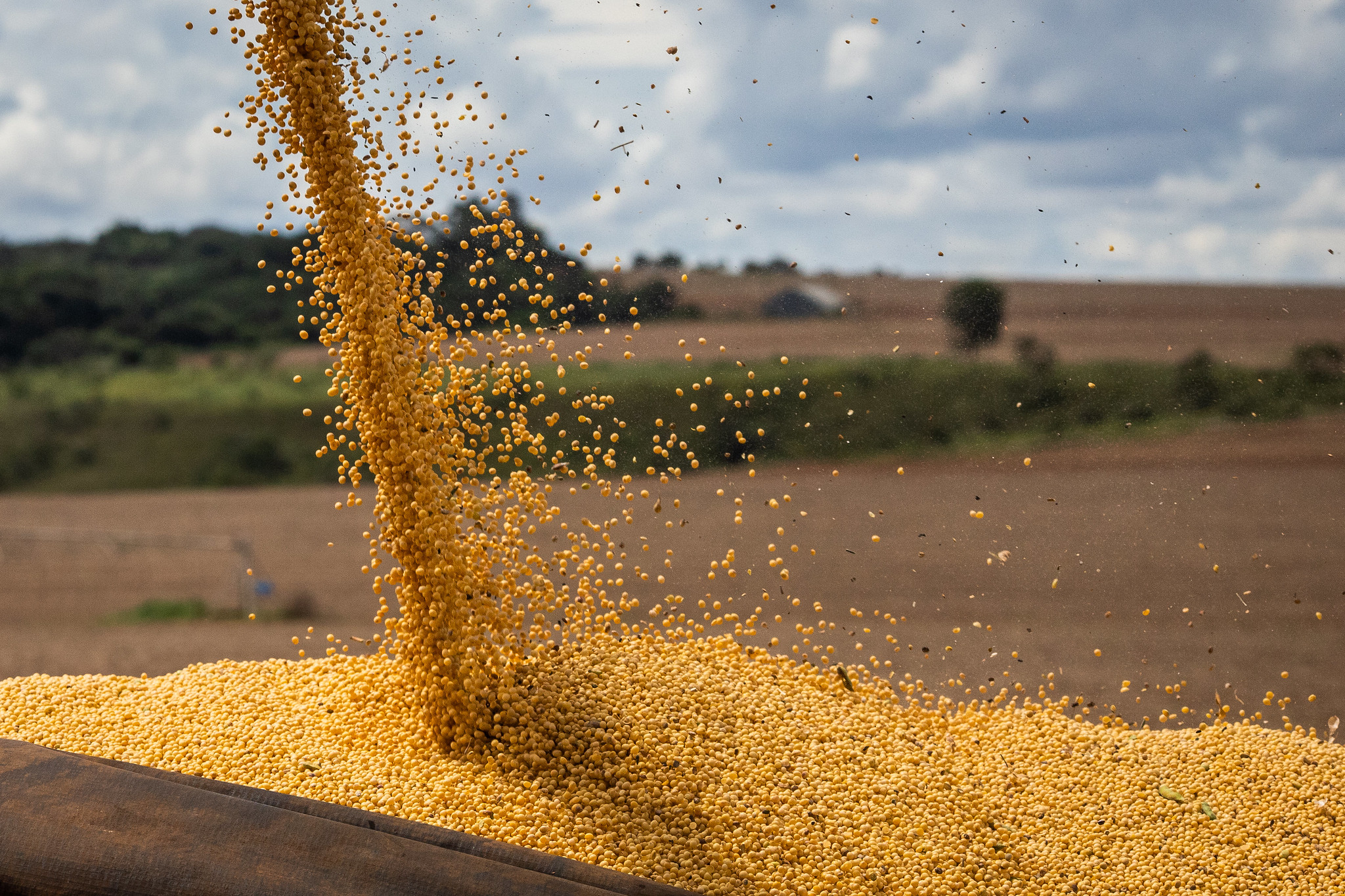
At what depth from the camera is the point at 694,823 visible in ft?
7.55

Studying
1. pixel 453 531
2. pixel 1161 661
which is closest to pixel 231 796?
pixel 453 531

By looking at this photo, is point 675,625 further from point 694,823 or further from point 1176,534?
point 1176,534

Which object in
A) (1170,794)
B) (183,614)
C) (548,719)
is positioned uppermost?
(548,719)

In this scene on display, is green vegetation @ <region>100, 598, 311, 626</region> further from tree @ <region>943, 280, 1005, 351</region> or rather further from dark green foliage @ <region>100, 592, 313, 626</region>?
tree @ <region>943, 280, 1005, 351</region>

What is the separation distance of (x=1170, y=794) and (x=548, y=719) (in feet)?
5.70

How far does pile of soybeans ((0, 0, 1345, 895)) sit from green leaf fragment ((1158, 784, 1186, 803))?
20 mm

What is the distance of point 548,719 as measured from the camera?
2594 millimetres

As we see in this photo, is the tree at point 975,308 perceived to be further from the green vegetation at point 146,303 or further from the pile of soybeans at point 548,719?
the green vegetation at point 146,303

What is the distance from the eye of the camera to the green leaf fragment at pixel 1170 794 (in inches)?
109

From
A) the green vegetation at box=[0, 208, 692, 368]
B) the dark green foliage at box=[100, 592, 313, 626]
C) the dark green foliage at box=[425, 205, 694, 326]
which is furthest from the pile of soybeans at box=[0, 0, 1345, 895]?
the green vegetation at box=[0, 208, 692, 368]

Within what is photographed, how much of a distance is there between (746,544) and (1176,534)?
4108mm

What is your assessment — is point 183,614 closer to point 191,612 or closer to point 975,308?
point 191,612

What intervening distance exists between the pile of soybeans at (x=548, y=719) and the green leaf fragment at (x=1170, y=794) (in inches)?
0.8

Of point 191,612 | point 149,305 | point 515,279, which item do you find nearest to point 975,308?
point 515,279
